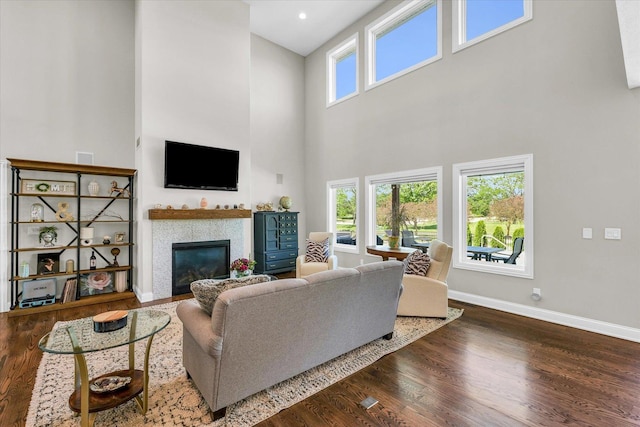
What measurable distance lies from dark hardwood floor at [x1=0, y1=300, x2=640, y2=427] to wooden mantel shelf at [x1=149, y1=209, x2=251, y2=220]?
1987 mm

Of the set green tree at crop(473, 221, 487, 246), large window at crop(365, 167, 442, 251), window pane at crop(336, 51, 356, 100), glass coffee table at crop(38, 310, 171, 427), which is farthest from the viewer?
window pane at crop(336, 51, 356, 100)

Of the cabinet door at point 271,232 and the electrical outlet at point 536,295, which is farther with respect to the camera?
the cabinet door at point 271,232

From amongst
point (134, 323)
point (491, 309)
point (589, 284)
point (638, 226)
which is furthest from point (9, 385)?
point (638, 226)

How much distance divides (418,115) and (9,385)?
19.6 ft

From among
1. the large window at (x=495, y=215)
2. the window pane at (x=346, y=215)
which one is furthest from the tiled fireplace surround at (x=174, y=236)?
the large window at (x=495, y=215)

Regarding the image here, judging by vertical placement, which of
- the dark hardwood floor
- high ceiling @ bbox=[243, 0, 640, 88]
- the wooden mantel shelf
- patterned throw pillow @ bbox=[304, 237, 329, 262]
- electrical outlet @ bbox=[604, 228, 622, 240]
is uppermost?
high ceiling @ bbox=[243, 0, 640, 88]

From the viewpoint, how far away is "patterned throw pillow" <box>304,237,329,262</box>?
17.6 ft

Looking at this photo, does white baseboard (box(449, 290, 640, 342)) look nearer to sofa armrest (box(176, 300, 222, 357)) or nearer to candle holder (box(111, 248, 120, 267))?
sofa armrest (box(176, 300, 222, 357))

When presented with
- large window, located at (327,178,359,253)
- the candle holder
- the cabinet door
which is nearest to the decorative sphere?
the cabinet door

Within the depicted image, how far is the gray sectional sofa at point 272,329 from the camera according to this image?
6.17ft

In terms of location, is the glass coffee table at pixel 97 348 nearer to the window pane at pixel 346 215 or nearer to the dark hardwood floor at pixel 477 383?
the dark hardwood floor at pixel 477 383

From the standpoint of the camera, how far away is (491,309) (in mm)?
4211

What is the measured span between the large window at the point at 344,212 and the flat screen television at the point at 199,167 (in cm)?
239

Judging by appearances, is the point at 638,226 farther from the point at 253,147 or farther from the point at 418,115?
the point at 253,147
